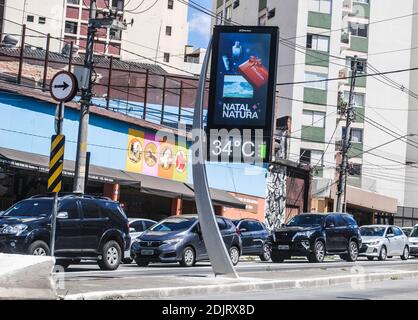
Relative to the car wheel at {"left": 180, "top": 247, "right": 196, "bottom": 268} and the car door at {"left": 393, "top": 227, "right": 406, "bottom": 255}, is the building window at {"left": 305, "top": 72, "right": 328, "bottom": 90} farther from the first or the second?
the car wheel at {"left": 180, "top": 247, "right": 196, "bottom": 268}

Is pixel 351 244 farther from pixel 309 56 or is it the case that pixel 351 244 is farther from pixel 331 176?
pixel 309 56

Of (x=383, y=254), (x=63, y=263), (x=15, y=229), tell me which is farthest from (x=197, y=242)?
(x=383, y=254)

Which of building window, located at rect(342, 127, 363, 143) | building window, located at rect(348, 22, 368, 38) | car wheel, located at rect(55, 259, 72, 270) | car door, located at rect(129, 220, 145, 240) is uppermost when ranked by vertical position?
building window, located at rect(348, 22, 368, 38)

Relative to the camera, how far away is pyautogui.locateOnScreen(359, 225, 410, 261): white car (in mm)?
29656

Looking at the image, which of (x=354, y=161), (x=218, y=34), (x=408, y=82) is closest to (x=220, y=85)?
(x=218, y=34)

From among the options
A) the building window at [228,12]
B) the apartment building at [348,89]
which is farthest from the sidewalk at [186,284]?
the building window at [228,12]

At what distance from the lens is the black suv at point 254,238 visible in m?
25.3

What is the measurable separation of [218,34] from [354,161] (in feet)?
161

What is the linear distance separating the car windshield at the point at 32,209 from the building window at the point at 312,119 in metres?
42.9

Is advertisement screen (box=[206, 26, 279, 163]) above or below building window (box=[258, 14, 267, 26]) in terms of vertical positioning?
below

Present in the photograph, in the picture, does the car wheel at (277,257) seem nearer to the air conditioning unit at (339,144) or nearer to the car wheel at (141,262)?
the car wheel at (141,262)

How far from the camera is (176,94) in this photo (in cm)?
4078

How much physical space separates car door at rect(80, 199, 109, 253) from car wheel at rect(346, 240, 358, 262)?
12.1 metres

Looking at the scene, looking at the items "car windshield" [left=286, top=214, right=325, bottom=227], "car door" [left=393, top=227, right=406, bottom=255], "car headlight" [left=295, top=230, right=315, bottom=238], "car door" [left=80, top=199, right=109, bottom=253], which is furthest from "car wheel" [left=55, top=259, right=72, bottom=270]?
"car door" [left=393, top=227, right=406, bottom=255]
